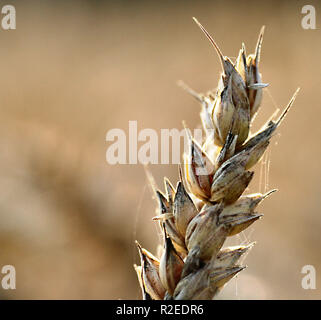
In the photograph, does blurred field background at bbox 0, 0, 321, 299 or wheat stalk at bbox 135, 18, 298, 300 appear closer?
wheat stalk at bbox 135, 18, 298, 300

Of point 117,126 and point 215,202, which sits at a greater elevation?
point 117,126

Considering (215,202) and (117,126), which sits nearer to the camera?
(215,202)

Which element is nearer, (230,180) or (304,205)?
(230,180)
